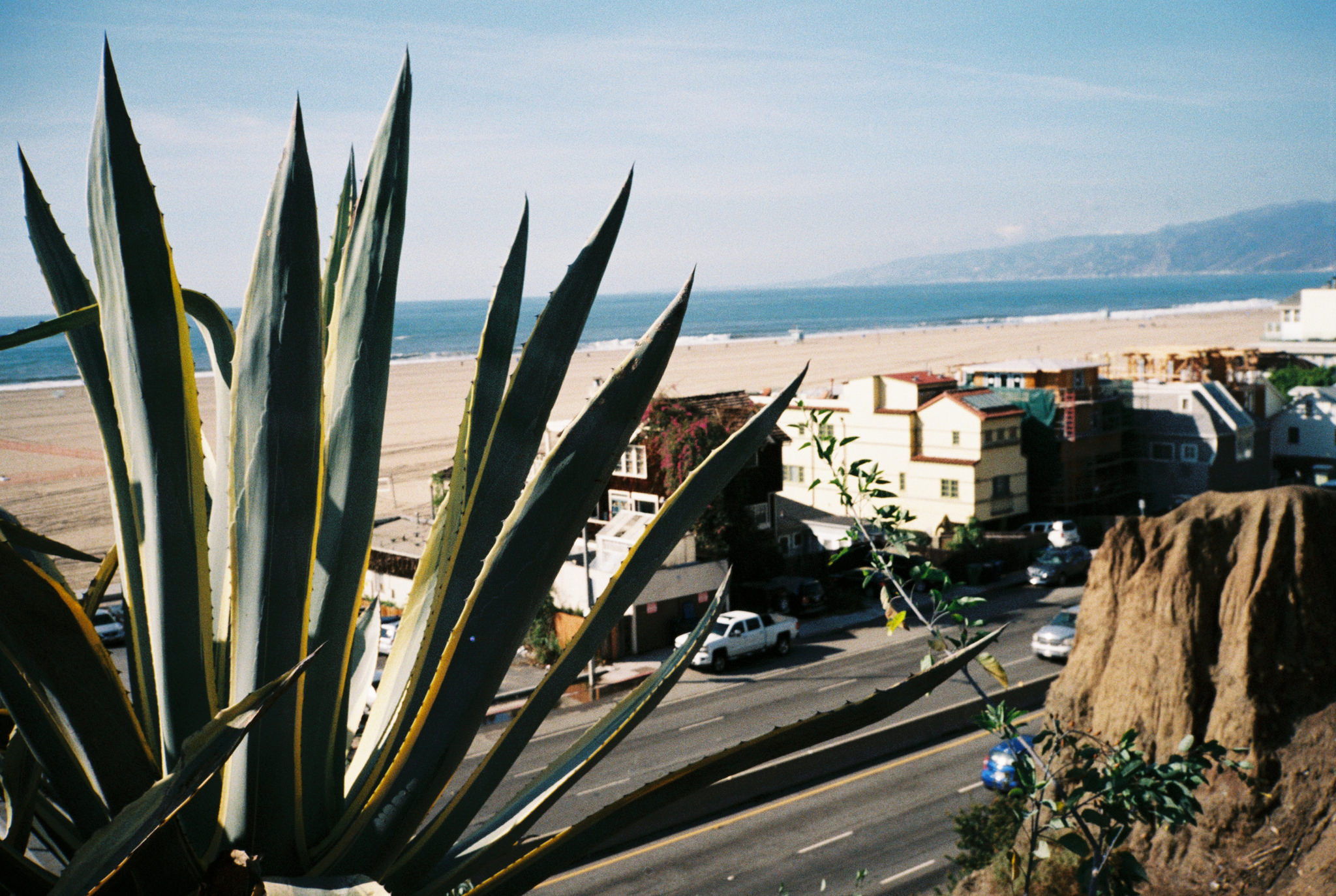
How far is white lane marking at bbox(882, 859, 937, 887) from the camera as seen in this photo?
46.1 feet

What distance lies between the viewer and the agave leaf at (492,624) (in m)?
2.10

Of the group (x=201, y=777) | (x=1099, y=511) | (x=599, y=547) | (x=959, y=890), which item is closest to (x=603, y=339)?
(x=1099, y=511)

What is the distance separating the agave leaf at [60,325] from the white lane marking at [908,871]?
1386 cm

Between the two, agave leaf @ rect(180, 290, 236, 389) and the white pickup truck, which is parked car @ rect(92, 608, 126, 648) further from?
agave leaf @ rect(180, 290, 236, 389)

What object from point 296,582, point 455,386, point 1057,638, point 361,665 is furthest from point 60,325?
point 455,386

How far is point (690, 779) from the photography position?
2266 millimetres

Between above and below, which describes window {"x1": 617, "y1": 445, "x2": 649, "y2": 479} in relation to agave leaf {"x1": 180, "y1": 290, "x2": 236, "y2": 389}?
below

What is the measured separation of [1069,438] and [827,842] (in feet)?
92.7

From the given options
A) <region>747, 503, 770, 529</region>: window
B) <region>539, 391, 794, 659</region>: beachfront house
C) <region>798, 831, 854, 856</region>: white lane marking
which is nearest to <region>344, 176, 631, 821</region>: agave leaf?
<region>798, 831, 854, 856</region>: white lane marking

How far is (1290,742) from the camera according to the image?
11.2 metres

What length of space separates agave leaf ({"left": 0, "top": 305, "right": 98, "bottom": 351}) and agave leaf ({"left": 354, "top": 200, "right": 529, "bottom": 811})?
0.77 m

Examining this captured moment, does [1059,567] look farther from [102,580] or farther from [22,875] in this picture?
[22,875]

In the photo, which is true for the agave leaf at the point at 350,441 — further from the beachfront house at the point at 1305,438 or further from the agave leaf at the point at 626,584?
the beachfront house at the point at 1305,438

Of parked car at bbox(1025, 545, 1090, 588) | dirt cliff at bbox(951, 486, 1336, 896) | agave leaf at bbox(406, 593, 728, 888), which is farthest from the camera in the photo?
parked car at bbox(1025, 545, 1090, 588)
